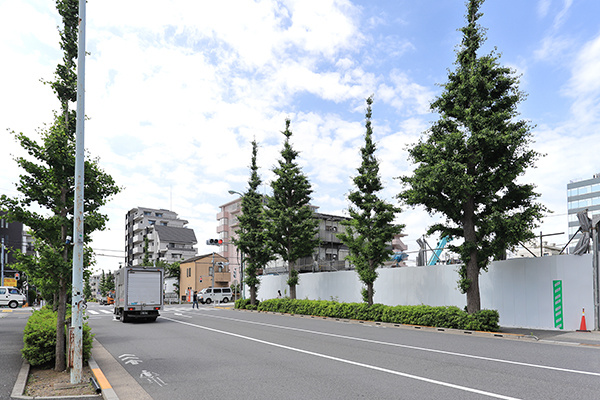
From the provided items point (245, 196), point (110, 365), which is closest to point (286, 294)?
point (245, 196)

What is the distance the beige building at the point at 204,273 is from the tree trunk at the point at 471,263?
5182 cm

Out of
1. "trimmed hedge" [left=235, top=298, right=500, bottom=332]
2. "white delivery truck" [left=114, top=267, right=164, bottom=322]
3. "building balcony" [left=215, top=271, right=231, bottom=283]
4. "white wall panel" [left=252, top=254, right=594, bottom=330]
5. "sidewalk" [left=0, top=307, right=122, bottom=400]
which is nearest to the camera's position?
"sidewalk" [left=0, top=307, right=122, bottom=400]

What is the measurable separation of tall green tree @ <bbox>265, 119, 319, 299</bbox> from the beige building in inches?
1385

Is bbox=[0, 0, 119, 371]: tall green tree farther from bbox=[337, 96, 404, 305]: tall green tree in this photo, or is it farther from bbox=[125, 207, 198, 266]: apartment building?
bbox=[125, 207, 198, 266]: apartment building

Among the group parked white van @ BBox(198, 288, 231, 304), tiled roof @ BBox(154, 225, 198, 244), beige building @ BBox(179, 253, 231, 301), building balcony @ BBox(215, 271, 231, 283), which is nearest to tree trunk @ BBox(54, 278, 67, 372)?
parked white van @ BBox(198, 288, 231, 304)

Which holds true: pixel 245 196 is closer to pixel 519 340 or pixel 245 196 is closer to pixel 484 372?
pixel 519 340

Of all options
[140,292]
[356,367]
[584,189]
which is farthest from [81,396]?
[584,189]

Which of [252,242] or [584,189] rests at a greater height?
[584,189]

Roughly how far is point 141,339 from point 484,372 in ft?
38.4

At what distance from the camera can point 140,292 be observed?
75.7 ft

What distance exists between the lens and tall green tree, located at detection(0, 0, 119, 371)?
9.56 meters

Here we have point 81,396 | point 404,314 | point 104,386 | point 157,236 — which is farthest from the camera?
point 157,236

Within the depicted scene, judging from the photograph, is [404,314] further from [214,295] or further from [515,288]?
[214,295]

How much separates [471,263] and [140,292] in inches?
644
